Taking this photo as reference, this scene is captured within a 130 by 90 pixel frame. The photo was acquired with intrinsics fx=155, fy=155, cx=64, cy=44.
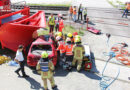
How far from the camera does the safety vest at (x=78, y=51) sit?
7.56m

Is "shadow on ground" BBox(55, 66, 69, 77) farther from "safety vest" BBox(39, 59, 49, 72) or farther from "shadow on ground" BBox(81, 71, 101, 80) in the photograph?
"safety vest" BBox(39, 59, 49, 72)

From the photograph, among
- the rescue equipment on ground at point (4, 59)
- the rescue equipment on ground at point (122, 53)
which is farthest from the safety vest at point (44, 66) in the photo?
the rescue equipment on ground at point (122, 53)

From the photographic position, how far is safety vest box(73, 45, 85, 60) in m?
7.56

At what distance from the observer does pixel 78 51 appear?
7617 millimetres

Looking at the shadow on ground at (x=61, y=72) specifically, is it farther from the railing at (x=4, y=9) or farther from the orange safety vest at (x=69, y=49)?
the railing at (x=4, y=9)

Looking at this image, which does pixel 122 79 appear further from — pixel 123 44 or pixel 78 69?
pixel 123 44

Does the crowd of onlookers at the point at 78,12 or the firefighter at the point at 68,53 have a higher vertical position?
the crowd of onlookers at the point at 78,12

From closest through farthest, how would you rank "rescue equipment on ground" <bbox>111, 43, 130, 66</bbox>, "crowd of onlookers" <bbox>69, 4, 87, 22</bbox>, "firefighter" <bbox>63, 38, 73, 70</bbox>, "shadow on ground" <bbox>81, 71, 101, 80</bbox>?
1. "shadow on ground" <bbox>81, 71, 101, 80</bbox>
2. "firefighter" <bbox>63, 38, 73, 70</bbox>
3. "rescue equipment on ground" <bbox>111, 43, 130, 66</bbox>
4. "crowd of onlookers" <bbox>69, 4, 87, 22</bbox>

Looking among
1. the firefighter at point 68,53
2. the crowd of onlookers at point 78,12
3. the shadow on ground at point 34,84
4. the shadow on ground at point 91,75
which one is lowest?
the shadow on ground at point 34,84

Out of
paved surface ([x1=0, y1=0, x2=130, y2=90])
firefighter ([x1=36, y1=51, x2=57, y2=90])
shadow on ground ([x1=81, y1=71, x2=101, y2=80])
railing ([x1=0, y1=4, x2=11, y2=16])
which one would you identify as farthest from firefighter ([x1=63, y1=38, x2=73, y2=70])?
railing ([x1=0, y1=4, x2=11, y2=16])

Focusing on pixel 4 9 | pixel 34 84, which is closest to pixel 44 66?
pixel 34 84

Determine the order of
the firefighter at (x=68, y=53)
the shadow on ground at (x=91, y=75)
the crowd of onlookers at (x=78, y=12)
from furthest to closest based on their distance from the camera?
Answer: the crowd of onlookers at (x=78, y=12)
the firefighter at (x=68, y=53)
the shadow on ground at (x=91, y=75)

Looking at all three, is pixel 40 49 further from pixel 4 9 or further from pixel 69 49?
pixel 4 9

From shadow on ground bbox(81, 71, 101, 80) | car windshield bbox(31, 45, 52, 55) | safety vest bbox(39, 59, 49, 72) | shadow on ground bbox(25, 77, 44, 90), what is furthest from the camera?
car windshield bbox(31, 45, 52, 55)
